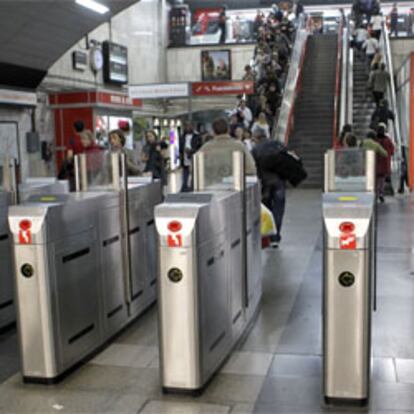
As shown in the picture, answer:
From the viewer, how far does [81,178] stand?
15.6ft

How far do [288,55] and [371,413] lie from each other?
15939 mm

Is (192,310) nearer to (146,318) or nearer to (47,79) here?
(146,318)

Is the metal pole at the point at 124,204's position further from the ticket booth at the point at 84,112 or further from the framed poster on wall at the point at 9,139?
the ticket booth at the point at 84,112

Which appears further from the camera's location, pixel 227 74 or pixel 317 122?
pixel 227 74

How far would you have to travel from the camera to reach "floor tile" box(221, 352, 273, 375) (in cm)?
381

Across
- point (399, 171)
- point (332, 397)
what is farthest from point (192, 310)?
point (399, 171)

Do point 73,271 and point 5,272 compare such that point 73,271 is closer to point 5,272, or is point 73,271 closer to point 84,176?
point 84,176

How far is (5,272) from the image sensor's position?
16.5 ft

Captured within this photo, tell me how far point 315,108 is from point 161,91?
524 centimetres

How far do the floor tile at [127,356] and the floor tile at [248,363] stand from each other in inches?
20.6

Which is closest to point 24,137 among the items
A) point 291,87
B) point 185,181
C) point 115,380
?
point 185,181

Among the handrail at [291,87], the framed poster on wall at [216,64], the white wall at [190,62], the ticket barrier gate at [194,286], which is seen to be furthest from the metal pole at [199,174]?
the white wall at [190,62]

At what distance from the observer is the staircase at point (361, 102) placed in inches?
604

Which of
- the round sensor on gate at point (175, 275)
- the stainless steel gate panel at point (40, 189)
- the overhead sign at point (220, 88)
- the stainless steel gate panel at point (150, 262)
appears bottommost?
the stainless steel gate panel at point (150, 262)
